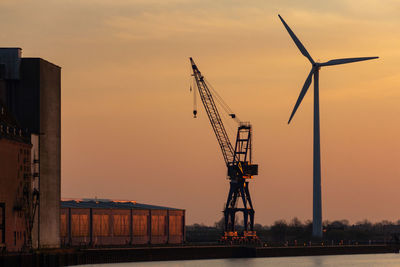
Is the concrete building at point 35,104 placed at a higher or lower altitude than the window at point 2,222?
higher

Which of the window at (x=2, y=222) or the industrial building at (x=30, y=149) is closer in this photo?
the window at (x=2, y=222)

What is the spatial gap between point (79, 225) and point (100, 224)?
6676mm

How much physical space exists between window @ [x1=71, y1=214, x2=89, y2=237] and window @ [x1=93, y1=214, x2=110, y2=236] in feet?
7.92

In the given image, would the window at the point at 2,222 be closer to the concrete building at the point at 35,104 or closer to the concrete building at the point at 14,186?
the concrete building at the point at 14,186

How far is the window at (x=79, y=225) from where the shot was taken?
191 m

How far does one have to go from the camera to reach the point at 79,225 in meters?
192

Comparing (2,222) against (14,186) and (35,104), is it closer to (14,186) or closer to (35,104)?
(14,186)

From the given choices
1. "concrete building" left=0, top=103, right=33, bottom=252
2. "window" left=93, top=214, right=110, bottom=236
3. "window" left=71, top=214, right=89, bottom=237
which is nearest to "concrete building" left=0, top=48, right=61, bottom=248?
"concrete building" left=0, top=103, right=33, bottom=252

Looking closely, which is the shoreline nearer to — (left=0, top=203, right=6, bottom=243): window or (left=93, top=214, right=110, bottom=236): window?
(left=0, top=203, right=6, bottom=243): window

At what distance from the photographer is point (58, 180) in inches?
6280

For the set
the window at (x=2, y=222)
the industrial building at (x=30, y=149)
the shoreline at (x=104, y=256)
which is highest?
the industrial building at (x=30, y=149)

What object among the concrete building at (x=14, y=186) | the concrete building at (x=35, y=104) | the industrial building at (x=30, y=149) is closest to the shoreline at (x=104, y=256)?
the concrete building at (x=14, y=186)

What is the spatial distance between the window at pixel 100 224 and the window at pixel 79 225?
2414mm

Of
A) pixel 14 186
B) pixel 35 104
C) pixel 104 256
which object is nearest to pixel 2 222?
pixel 14 186
